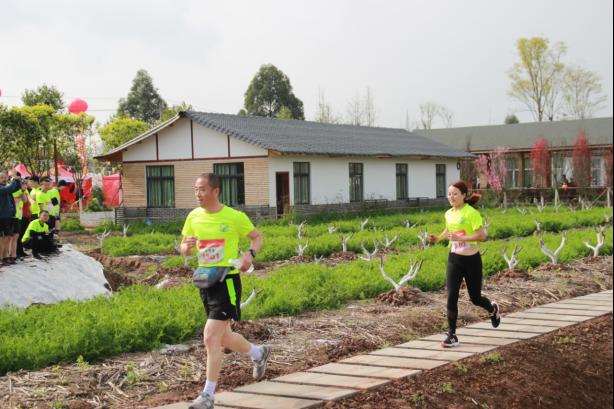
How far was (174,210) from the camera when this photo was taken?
3083cm

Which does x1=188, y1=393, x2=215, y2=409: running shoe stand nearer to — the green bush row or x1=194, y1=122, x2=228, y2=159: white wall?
the green bush row

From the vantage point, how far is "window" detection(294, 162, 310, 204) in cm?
3033

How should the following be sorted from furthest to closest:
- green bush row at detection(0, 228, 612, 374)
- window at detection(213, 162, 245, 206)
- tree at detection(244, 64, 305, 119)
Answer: tree at detection(244, 64, 305, 119) → window at detection(213, 162, 245, 206) → green bush row at detection(0, 228, 612, 374)

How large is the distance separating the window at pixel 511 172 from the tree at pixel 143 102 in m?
29.7

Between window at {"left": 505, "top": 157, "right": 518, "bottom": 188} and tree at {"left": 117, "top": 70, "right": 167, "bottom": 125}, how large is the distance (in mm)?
29656

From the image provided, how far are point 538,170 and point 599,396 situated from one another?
3889 cm

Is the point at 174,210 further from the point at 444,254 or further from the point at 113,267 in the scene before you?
the point at 444,254

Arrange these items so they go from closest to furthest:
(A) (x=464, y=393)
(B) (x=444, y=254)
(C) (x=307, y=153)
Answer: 1. (A) (x=464, y=393)
2. (B) (x=444, y=254)
3. (C) (x=307, y=153)

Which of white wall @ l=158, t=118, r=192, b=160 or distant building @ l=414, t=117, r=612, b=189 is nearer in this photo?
white wall @ l=158, t=118, r=192, b=160

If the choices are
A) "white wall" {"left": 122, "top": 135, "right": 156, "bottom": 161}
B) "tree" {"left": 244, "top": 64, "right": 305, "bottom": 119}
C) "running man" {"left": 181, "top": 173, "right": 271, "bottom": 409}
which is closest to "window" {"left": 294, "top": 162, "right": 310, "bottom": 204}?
"white wall" {"left": 122, "top": 135, "right": 156, "bottom": 161}

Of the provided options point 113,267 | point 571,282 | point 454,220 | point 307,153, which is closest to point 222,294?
point 454,220

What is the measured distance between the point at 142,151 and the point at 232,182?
4.58 m

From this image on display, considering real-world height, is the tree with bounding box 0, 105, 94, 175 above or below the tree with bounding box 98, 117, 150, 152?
below

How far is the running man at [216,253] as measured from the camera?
577cm
